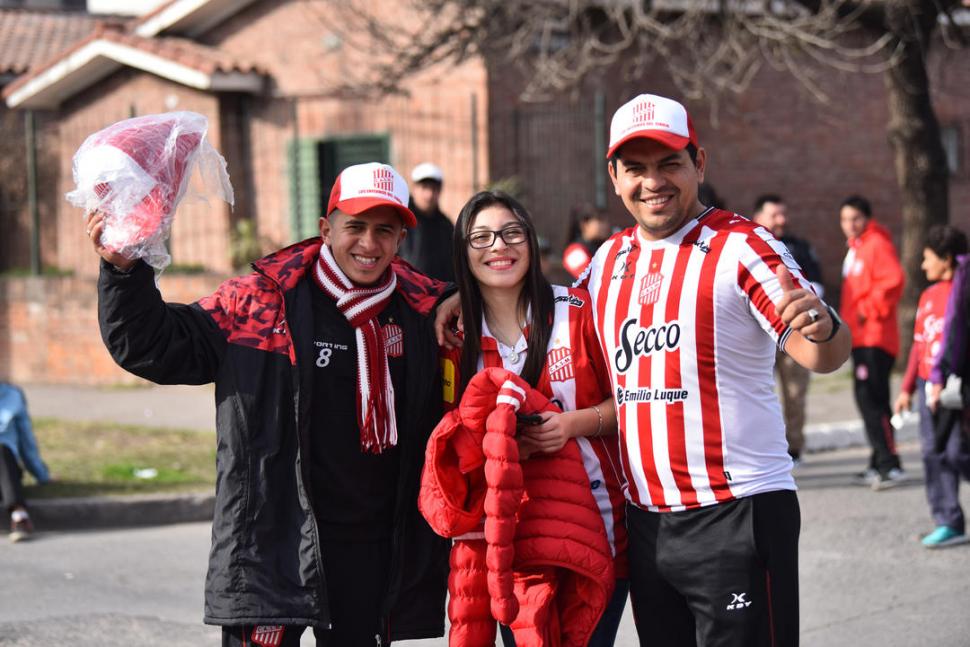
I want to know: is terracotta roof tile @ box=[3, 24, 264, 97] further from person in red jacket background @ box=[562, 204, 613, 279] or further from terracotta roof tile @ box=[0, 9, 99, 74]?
person in red jacket background @ box=[562, 204, 613, 279]

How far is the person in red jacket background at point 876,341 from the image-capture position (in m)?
9.07

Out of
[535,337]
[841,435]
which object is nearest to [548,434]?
[535,337]

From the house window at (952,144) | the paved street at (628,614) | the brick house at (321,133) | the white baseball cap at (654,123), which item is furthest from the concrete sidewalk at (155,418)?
the house window at (952,144)

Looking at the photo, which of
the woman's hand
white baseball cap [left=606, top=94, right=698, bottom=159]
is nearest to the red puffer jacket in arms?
the woman's hand

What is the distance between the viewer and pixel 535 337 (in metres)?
3.78

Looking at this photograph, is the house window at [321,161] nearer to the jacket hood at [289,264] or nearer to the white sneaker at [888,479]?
the white sneaker at [888,479]

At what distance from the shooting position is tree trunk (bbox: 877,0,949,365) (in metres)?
14.7

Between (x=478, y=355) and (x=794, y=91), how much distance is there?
1753 cm

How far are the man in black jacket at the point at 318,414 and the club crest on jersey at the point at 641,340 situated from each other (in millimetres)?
642

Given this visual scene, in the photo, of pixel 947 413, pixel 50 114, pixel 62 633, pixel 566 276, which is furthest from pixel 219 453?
pixel 50 114

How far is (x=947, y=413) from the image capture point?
286 inches

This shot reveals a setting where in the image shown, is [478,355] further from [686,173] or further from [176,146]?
[176,146]

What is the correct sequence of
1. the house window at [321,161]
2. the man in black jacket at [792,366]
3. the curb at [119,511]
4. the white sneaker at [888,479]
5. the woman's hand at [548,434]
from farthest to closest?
the house window at [321,161], the man in black jacket at [792,366], the white sneaker at [888,479], the curb at [119,511], the woman's hand at [548,434]

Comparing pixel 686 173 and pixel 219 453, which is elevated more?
pixel 686 173
